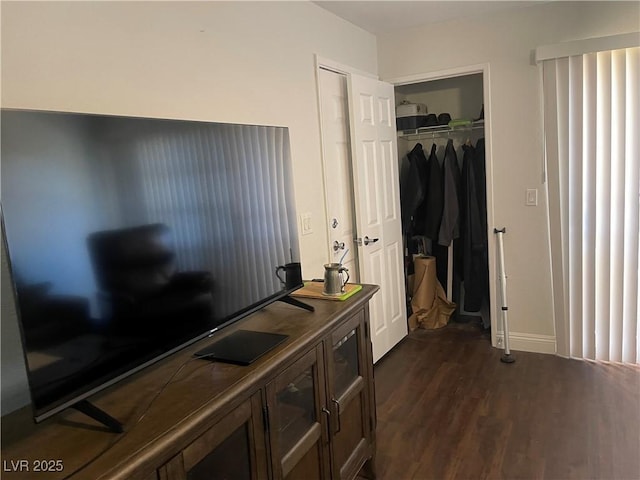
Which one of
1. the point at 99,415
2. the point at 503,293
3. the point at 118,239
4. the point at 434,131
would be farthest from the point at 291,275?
the point at 434,131

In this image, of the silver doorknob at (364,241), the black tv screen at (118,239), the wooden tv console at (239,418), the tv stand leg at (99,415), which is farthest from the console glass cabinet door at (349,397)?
the silver doorknob at (364,241)

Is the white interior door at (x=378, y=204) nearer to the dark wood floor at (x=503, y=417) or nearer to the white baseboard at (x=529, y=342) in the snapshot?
the dark wood floor at (x=503, y=417)

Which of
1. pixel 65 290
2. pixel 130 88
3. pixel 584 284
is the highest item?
pixel 130 88

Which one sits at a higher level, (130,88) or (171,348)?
(130,88)

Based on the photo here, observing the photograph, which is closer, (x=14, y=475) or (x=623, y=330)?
(x=14, y=475)

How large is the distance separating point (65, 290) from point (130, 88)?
849mm

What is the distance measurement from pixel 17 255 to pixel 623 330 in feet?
11.1

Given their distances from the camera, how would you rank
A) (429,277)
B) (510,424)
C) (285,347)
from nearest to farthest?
1. (285,347)
2. (510,424)
3. (429,277)

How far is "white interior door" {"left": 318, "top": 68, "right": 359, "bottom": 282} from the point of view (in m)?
2.83

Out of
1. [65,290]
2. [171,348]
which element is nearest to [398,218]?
[171,348]

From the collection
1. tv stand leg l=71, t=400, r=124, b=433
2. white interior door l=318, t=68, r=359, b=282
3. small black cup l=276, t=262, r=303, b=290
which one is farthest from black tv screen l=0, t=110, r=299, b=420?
white interior door l=318, t=68, r=359, b=282

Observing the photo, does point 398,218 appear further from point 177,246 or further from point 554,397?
point 177,246

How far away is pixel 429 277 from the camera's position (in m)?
3.98

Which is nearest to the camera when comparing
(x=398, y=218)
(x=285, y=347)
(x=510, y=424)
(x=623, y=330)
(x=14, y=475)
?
(x=14, y=475)
